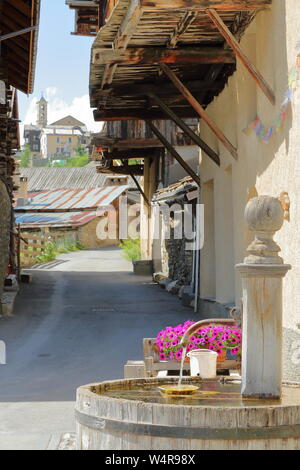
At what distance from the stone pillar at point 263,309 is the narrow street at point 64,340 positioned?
8.08ft

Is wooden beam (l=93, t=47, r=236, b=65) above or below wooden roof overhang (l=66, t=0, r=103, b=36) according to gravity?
below

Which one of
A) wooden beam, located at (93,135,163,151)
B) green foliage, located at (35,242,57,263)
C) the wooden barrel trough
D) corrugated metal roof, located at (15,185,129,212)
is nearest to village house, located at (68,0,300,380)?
the wooden barrel trough

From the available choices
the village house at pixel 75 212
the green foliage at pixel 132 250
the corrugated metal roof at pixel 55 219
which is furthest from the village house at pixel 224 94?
the corrugated metal roof at pixel 55 219

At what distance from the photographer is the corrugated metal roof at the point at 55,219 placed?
42625 mm

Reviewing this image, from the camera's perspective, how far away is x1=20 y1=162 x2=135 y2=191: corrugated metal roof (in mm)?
63906

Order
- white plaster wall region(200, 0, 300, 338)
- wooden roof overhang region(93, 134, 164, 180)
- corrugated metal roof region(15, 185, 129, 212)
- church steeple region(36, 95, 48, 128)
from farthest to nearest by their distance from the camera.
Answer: church steeple region(36, 95, 48, 128) < corrugated metal roof region(15, 185, 129, 212) < wooden roof overhang region(93, 134, 164, 180) < white plaster wall region(200, 0, 300, 338)

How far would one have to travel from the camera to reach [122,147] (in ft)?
80.4

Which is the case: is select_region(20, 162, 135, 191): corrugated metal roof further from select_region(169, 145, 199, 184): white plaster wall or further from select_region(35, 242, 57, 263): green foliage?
select_region(169, 145, 199, 184): white plaster wall

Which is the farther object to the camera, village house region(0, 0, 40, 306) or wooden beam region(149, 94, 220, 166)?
village house region(0, 0, 40, 306)

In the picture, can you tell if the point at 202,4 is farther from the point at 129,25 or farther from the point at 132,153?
the point at 132,153

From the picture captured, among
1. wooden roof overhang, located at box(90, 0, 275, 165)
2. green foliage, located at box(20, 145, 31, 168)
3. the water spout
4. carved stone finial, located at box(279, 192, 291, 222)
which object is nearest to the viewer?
the water spout

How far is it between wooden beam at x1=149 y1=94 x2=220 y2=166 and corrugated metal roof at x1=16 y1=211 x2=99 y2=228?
28436 millimetres
